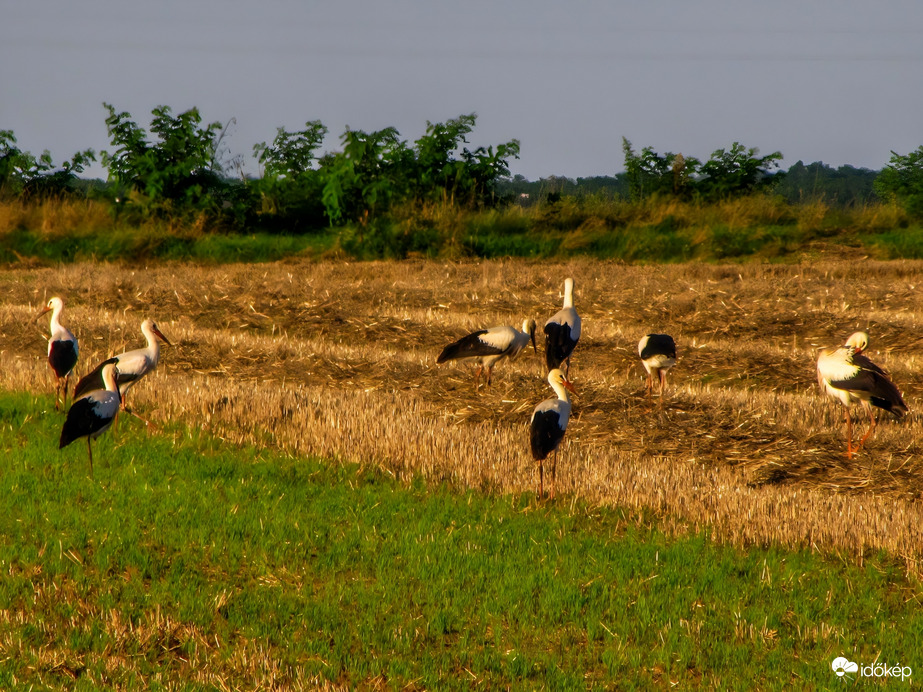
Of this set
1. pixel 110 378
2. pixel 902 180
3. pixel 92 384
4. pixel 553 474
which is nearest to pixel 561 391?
pixel 553 474

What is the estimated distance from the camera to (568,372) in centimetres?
1205

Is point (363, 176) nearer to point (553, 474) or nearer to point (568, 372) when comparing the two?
point (568, 372)

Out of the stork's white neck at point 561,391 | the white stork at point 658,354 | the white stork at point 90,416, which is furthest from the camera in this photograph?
the white stork at point 658,354

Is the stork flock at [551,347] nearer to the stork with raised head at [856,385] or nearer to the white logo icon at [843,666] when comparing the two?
the stork with raised head at [856,385]

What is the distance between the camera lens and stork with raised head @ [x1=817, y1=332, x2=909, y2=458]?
8883mm

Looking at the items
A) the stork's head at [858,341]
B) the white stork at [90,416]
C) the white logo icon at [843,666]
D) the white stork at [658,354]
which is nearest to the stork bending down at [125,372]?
the white stork at [90,416]

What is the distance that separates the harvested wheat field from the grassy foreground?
0.66 metres

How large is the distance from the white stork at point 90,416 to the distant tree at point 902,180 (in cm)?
2846

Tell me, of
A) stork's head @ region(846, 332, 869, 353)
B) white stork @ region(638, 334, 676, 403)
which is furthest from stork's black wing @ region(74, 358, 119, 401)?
stork's head @ region(846, 332, 869, 353)

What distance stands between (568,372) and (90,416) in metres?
6.24

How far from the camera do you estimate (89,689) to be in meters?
4.47

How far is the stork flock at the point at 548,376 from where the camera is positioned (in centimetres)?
756

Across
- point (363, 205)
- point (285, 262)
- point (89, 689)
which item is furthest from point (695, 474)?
point (363, 205)

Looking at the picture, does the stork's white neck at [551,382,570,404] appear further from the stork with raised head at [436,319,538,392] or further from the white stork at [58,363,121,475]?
the white stork at [58,363,121,475]
